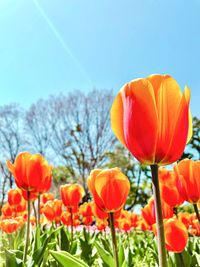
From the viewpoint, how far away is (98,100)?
68.9 ft

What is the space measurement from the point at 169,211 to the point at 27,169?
747mm

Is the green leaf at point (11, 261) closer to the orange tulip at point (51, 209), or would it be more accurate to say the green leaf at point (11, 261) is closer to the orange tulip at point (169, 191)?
the orange tulip at point (169, 191)

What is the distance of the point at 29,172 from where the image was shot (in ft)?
4.99

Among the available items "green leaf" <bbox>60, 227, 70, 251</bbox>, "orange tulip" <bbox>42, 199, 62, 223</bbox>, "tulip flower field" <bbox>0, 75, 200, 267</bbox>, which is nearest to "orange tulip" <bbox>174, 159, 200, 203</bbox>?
"tulip flower field" <bbox>0, 75, 200, 267</bbox>

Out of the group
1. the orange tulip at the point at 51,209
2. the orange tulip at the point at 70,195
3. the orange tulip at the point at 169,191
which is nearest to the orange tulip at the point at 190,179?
the orange tulip at the point at 169,191

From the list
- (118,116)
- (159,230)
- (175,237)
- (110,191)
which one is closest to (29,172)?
(110,191)

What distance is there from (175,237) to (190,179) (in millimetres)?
225

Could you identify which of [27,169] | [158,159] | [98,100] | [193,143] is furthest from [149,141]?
[98,100]

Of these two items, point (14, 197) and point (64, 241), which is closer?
point (64, 241)

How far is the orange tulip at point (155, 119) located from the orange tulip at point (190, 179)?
1.44ft

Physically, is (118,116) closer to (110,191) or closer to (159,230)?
(159,230)

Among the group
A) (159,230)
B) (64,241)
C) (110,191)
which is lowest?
(64,241)

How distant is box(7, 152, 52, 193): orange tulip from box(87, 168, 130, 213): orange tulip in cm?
52

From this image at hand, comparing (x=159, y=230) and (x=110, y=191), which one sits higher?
(x=110, y=191)
